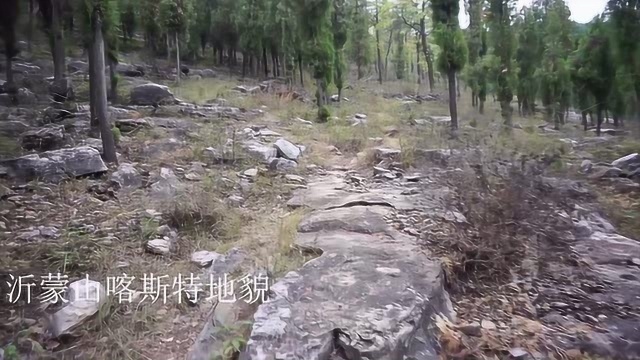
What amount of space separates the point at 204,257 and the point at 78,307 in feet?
4.41

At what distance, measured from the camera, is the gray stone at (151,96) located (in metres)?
16.8

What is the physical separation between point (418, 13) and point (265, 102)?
1810 cm

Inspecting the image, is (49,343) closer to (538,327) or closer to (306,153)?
(538,327)

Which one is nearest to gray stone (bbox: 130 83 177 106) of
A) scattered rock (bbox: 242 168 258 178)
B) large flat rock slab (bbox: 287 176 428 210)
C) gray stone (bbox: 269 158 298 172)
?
gray stone (bbox: 269 158 298 172)

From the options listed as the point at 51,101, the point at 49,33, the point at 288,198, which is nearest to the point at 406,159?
the point at 288,198

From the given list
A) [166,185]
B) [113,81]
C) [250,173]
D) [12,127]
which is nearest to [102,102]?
[166,185]

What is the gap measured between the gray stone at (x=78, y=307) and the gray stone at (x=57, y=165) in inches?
153

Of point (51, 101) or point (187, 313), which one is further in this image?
point (51, 101)

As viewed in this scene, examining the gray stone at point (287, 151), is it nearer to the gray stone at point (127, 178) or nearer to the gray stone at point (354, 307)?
the gray stone at point (127, 178)

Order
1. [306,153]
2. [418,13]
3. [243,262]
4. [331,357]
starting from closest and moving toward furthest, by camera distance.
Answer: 1. [331,357]
2. [243,262]
3. [306,153]
4. [418,13]

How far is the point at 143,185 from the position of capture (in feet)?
23.3

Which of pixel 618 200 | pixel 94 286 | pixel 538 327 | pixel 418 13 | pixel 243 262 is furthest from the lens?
pixel 418 13

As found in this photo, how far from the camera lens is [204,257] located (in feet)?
15.3

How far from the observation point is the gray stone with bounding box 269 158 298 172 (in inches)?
337
